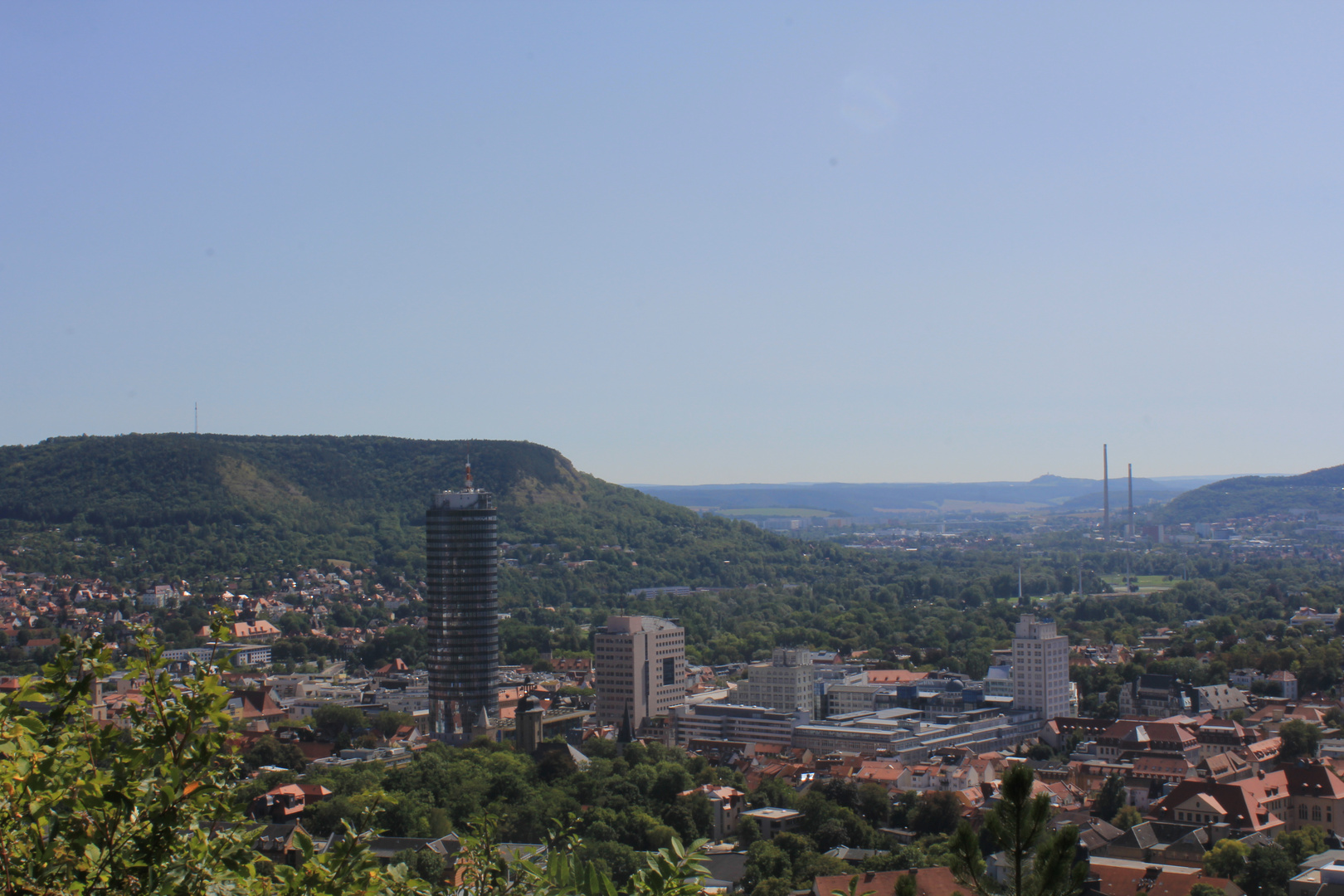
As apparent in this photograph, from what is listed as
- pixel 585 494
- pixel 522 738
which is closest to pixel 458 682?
pixel 522 738

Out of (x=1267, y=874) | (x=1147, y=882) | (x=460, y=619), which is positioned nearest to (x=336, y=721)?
(x=460, y=619)

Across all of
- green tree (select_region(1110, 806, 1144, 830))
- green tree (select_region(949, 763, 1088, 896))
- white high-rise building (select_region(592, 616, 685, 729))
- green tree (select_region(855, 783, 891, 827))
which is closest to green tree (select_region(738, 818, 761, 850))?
green tree (select_region(855, 783, 891, 827))

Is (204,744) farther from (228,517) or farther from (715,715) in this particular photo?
Result: (228,517)

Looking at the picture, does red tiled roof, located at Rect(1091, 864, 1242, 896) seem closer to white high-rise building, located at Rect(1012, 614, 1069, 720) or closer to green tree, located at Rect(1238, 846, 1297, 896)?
green tree, located at Rect(1238, 846, 1297, 896)

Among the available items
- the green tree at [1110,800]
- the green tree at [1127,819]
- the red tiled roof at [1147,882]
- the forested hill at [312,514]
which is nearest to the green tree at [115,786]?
the red tiled roof at [1147,882]

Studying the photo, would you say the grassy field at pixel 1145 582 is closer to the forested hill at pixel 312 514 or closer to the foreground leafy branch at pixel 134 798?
the forested hill at pixel 312 514

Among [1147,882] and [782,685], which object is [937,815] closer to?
[1147,882]
